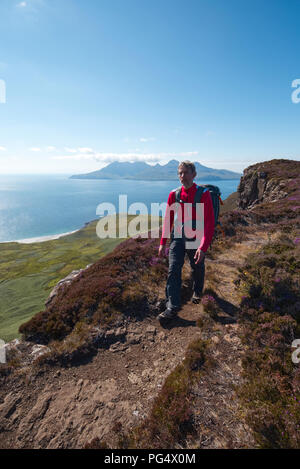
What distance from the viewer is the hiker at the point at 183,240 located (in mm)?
5957

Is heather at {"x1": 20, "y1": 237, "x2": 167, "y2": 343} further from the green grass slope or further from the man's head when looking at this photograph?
the green grass slope

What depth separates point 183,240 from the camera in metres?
6.57

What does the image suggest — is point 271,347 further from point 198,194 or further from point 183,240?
point 198,194

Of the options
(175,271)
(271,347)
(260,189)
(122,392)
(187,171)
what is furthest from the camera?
(260,189)

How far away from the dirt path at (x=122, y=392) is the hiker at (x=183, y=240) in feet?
2.86

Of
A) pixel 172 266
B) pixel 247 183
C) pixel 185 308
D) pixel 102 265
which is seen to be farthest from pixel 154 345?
pixel 247 183

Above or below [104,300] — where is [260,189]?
above

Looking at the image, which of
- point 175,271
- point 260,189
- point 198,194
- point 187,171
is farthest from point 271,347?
point 260,189

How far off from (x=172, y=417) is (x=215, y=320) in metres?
3.13

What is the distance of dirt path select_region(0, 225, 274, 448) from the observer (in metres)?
4.02

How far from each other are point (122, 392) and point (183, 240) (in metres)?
4.32

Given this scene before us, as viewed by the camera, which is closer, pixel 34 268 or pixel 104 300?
pixel 104 300

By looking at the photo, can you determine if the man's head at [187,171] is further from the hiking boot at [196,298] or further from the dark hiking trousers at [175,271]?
the hiking boot at [196,298]

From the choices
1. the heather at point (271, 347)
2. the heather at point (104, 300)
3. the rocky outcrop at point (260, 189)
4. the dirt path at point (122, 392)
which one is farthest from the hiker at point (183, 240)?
the rocky outcrop at point (260, 189)
